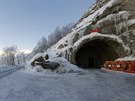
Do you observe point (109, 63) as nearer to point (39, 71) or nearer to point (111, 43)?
point (111, 43)

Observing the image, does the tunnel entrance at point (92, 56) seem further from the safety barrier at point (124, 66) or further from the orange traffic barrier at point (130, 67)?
the orange traffic barrier at point (130, 67)

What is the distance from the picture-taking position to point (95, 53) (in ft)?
152

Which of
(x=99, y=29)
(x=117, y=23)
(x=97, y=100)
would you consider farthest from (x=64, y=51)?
(x=97, y=100)

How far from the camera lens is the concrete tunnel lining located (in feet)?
127

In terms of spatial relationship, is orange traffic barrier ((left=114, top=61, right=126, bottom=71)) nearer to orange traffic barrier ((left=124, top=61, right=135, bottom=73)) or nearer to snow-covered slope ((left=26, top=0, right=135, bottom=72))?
orange traffic barrier ((left=124, top=61, right=135, bottom=73))

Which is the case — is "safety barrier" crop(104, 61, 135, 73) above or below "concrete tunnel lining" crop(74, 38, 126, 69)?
below

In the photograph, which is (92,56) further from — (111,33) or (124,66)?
(124,66)

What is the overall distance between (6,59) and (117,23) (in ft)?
285

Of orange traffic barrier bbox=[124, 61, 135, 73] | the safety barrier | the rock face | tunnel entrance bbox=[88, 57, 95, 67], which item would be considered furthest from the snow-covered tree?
orange traffic barrier bbox=[124, 61, 135, 73]

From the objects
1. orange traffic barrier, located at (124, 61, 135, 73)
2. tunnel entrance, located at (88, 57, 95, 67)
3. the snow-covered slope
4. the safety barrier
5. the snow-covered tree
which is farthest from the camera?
the snow-covered tree

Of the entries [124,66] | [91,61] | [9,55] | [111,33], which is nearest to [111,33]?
[111,33]

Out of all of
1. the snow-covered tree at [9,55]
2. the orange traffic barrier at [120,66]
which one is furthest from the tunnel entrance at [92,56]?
the snow-covered tree at [9,55]

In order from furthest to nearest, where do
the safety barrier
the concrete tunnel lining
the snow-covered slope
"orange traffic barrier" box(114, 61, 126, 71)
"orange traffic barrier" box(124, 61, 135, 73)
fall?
1. the concrete tunnel lining
2. the snow-covered slope
3. "orange traffic barrier" box(114, 61, 126, 71)
4. the safety barrier
5. "orange traffic barrier" box(124, 61, 135, 73)

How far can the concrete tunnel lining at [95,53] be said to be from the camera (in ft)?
127
